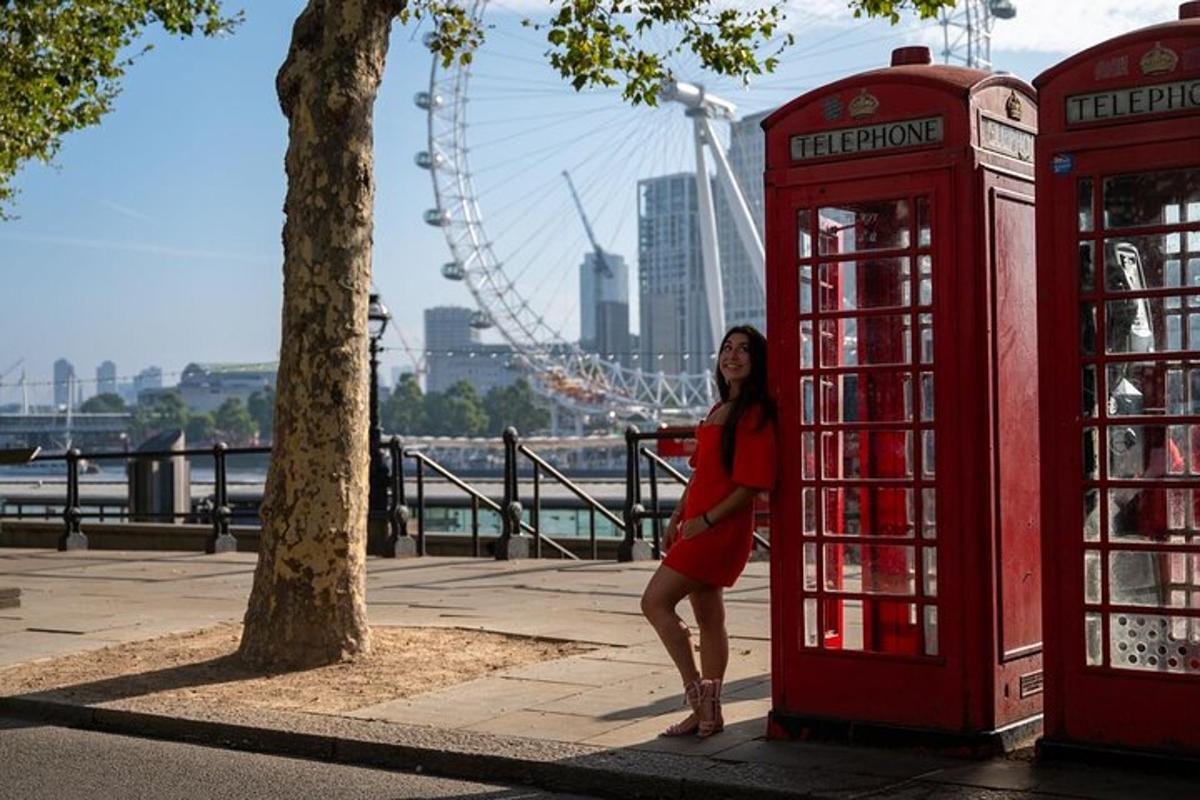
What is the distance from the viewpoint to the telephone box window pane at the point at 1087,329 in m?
5.39

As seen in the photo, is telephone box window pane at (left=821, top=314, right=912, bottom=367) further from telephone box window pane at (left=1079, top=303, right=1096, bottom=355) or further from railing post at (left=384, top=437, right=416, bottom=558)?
railing post at (left=384, top=437, right=416, bottom=558)

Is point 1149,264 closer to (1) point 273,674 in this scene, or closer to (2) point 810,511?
(2) point 810,511

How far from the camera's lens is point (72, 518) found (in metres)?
17.0

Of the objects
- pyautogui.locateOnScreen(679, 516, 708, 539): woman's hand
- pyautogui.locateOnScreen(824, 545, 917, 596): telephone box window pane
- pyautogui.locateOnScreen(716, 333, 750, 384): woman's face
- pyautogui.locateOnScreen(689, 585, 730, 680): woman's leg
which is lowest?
pyautogui.locateOnScreen(689, 585, 730, 680): woman's leg

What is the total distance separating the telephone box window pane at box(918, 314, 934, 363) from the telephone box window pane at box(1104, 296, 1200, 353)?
0.63 metres

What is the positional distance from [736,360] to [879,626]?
1085mm

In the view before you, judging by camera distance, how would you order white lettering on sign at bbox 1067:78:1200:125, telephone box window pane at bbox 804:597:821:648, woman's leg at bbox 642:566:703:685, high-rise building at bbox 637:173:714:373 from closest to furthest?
white lettering on sign at bbox 1067:78:1200:125, telephone box window pane at bbox 804:597:821:648, woman's leg at bbox 642:566:703:685, high-rise building at bbox 637:173:714:373

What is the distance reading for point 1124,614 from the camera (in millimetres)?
5344

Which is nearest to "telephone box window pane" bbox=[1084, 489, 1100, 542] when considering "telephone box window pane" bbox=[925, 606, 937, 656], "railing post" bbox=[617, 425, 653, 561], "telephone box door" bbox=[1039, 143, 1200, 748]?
"telephone box door" bbox=[1039, 143, 1200, 748]

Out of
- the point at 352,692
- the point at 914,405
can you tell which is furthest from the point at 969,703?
the point at 352,692

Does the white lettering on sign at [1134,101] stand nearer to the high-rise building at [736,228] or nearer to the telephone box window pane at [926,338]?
the telephone box window pane at [926,338]

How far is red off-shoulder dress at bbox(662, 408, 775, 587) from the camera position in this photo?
602 cm

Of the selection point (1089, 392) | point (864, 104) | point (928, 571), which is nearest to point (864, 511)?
point (928, 571)

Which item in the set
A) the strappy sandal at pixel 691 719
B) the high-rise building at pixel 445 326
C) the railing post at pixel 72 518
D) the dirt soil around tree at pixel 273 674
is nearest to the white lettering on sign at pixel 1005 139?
the strappy sandal at pixel 691 719
